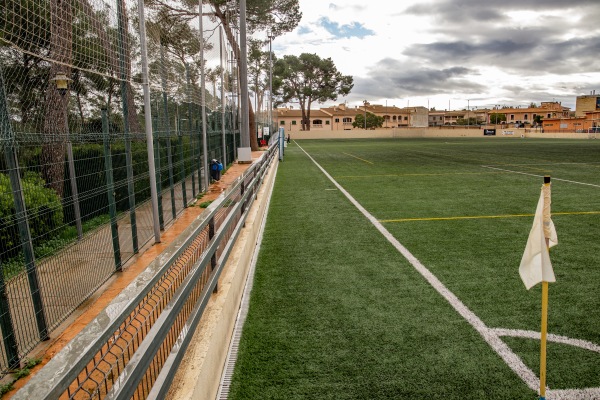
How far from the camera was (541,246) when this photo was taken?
298cm

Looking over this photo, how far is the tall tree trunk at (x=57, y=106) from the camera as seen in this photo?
410cm

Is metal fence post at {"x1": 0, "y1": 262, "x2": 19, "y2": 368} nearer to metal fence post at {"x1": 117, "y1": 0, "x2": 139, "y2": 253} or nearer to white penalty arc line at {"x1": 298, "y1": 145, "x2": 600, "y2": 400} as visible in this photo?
metal fence post at {"x1": 117, "y1": 0, "x2": 139, "y2": 253}

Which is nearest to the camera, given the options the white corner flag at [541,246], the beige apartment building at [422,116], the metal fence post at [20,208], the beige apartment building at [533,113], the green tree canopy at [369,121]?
the white corner flag at [541,246]

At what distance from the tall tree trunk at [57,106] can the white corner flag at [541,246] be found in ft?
12.3

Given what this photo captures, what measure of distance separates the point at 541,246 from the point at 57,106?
15.6 ft

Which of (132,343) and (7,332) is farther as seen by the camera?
(7,332)

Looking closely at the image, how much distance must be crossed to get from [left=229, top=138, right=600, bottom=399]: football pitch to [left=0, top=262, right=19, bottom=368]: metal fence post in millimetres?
1588

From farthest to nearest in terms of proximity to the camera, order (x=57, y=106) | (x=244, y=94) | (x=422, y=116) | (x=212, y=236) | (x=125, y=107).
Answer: (x=422, y=116) → (x=244, y=94) → (x=125, y=107) → (x=57, y=106) → (x=212, y=236)

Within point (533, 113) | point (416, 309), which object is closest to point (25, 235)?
point (416, 309)

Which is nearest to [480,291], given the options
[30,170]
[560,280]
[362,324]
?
[560,280]

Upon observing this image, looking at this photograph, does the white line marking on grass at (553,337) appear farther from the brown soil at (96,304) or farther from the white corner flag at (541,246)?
the brown soil at (96,304)

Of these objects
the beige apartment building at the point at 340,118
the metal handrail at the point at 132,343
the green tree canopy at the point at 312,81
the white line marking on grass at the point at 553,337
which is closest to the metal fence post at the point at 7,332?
the metal handrail at the point at 132,343

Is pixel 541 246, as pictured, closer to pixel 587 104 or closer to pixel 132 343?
pixel 132 343

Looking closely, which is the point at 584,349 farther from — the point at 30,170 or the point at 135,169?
the point at 135,169
